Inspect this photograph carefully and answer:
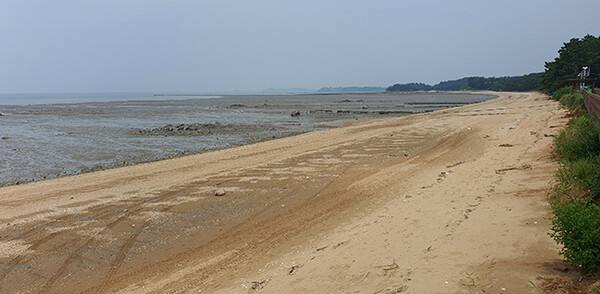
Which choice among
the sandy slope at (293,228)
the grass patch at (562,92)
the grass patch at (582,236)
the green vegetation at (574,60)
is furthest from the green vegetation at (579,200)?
the green vegetation at (574,60)

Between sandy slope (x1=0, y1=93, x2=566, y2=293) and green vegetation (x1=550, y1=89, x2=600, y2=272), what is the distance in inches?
12.4

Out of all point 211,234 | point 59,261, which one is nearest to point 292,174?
point 211,234

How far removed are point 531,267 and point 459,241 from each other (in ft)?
3.50

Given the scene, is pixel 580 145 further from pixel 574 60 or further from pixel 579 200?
pixel 574 60

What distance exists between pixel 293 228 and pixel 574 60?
55.6 m

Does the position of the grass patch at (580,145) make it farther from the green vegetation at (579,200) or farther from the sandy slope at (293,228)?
the sandy slope at (293,228)

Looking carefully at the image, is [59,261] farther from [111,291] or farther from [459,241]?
[459,241]

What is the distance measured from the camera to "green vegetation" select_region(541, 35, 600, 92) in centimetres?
4731

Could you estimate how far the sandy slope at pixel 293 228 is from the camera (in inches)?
183

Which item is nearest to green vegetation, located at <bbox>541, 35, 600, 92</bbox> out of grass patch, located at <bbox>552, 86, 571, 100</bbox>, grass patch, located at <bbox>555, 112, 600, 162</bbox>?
grass patch, located at <bbox>552, 86, 571, 100</bbox>

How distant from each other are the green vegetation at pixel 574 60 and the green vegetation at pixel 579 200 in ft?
142

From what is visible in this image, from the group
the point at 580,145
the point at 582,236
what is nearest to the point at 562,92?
the point at 580,145

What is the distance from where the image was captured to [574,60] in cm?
4947

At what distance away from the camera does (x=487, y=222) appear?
5891 millimetres
